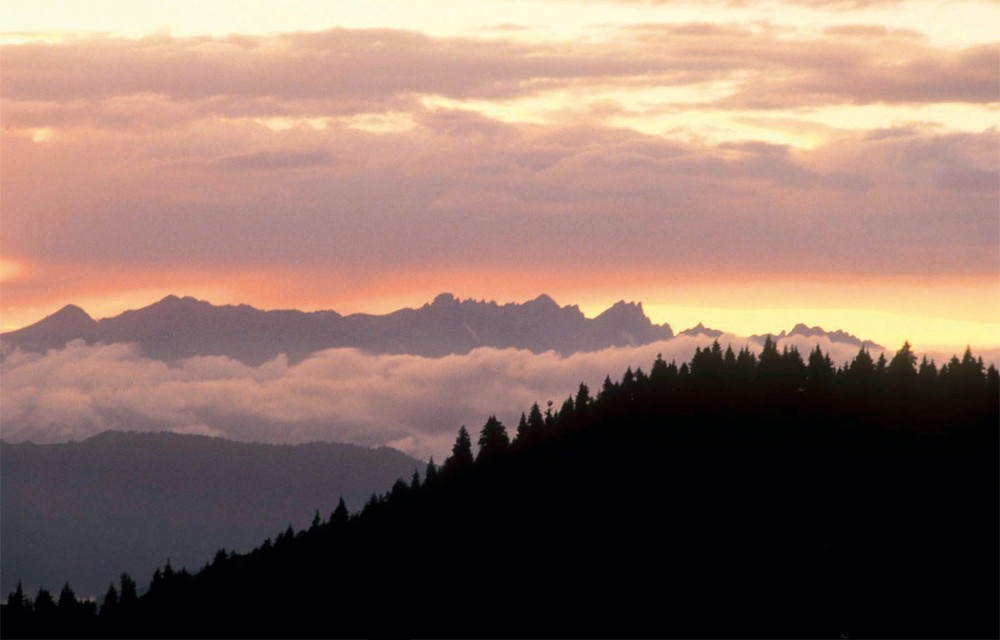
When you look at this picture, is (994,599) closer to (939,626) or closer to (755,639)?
(939,626)

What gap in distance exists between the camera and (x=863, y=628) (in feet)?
648

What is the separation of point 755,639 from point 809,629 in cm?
590

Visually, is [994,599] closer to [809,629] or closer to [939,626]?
[939,626]

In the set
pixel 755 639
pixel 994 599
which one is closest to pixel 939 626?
pixel 994 599

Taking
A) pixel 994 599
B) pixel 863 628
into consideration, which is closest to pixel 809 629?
pixel 863 628

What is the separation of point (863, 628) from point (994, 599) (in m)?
14.0

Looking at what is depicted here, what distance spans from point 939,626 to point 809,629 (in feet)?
47.1

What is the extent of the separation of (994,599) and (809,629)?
1972 cm

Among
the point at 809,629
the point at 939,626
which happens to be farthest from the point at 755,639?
the point at 939,626

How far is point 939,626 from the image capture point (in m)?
192

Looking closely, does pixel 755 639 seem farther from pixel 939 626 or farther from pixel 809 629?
pixel 939 626

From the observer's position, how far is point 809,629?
199625 millimetres

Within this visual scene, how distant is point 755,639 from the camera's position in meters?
200

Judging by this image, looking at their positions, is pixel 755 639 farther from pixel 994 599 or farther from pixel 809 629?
pixel 994 599
